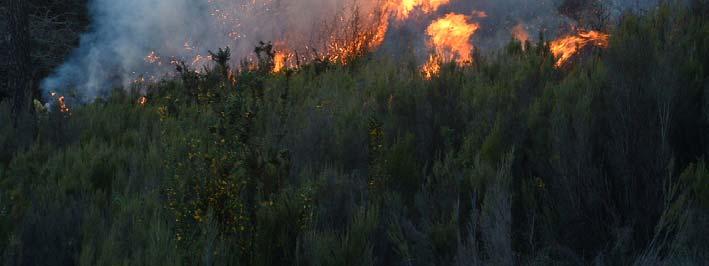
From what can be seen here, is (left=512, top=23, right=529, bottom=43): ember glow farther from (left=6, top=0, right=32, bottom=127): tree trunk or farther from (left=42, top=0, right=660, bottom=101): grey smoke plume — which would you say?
(left=6, top=0, right=32, bottom=127): tree trunk

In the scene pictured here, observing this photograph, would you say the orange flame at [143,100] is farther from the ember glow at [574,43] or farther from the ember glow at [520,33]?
the ember glow at [574,43]

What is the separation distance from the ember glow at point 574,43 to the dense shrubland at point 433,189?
120 cm

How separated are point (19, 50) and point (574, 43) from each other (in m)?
5.29

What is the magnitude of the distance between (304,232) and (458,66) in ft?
11.7

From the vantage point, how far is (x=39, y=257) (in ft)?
8.18

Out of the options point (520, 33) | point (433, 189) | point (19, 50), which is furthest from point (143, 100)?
point (433, 189)

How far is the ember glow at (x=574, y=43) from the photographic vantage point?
5.34 m

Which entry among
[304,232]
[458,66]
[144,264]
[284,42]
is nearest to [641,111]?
[304,232]

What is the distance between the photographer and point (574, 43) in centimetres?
566

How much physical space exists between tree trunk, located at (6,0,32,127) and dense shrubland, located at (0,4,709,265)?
8.44 ft

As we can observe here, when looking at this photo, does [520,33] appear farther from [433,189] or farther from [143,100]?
[143,100]

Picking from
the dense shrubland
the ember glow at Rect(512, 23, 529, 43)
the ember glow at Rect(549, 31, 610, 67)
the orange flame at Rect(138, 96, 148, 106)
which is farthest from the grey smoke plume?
the dense shrubland

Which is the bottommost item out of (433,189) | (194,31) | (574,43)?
(433,189)

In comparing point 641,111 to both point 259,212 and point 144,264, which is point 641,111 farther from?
point 144,264
